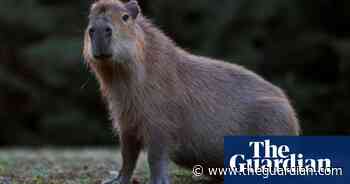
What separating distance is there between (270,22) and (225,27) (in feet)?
3.42

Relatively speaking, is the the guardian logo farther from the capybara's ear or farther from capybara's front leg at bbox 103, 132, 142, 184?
the capybara's ear

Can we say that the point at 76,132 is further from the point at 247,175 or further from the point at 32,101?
the point at 247,175

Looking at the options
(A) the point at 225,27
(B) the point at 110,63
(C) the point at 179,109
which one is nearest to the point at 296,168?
(C) the point at 179,109

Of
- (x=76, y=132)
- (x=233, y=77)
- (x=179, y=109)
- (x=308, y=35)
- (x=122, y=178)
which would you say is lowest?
(x=122, y=178)

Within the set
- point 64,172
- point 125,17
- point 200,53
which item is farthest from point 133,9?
point 200,53

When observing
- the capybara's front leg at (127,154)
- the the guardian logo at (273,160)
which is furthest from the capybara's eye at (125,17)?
the the guardian logo at (273,160)

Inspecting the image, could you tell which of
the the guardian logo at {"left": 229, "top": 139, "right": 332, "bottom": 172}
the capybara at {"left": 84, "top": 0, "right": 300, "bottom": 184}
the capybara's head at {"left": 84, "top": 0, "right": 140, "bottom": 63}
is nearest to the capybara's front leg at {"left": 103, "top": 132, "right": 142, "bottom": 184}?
the capybara at {"left": 84, "top": 0, "right": 300, "bottom": 184}

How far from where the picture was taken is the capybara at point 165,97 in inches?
234

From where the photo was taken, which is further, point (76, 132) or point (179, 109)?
point (76, 132)

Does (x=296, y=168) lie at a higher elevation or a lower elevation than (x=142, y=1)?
lower

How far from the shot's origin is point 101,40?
19.0ft

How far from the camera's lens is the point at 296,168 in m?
5.99

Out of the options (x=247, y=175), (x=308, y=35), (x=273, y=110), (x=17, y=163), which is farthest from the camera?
(x=308, y=35)

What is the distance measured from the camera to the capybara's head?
5.81 metres
